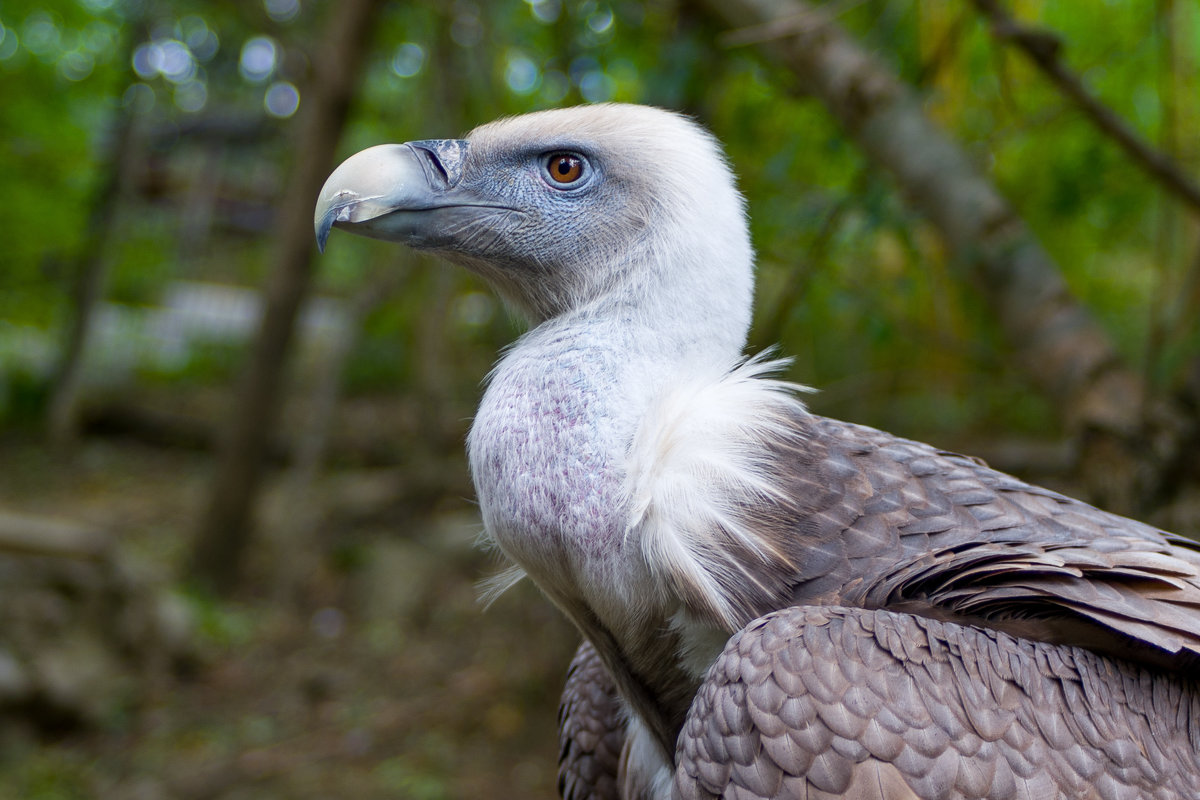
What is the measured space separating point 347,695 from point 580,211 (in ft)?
16.5

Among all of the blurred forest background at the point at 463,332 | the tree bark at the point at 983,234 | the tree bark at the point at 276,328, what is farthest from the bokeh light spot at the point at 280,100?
the tree bark at the point at 983,234

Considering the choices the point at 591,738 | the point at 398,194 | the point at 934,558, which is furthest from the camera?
the point at 591,738

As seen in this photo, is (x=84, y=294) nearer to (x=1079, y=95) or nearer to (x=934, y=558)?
(x=1079, y=95)

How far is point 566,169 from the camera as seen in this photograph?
2.26 metres

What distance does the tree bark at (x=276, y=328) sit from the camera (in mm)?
7367

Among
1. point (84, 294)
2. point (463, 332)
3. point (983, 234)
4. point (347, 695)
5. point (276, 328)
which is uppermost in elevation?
point (983, 234)

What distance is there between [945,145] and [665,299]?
2.26 meters

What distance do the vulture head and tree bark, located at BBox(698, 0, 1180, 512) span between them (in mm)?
1703

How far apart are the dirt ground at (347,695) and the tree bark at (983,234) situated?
3.02 m

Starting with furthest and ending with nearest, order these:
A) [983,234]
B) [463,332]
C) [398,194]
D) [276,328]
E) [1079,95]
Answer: [463,332] < [276,328] < [983,234] < [1079,95] < [398,194]

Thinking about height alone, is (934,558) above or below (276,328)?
above

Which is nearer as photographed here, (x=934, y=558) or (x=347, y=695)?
(x=934, y=558)

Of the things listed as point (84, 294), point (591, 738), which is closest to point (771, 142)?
point (591, 738)

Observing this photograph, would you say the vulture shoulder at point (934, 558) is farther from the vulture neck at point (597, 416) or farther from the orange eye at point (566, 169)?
the orange eye at point (566, 169)
